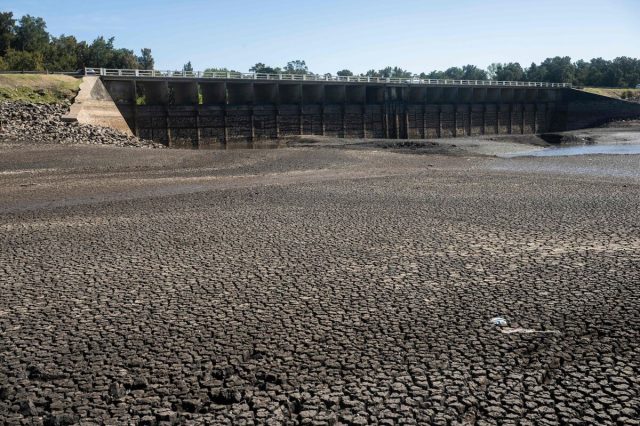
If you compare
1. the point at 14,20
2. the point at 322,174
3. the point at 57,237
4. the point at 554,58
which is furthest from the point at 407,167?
the point at 554,58

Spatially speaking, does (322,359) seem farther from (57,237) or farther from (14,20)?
(14,20)

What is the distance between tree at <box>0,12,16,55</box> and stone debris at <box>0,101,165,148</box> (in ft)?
181

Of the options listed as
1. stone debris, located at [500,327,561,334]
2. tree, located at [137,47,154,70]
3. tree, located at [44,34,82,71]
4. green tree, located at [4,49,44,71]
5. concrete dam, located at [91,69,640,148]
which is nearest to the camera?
stone debris, located at [500,327,561,334]

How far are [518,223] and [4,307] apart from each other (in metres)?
11.5

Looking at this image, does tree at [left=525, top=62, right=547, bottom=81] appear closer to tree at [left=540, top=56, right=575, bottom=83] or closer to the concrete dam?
tree at [left=540, top=56, right=575, bottom=83]

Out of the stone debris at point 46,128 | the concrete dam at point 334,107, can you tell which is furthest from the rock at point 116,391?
the concrete dam at point 334,107

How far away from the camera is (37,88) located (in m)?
44.1

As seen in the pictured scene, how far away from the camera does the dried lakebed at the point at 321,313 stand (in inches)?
205

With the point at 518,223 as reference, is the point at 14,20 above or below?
above

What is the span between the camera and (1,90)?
137 ft

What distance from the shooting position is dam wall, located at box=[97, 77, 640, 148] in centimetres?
5516

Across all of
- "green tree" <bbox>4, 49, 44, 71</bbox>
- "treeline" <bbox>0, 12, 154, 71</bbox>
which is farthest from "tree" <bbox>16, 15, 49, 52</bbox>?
"green tree" <bbox>4, 49, 44, 71</bbox>

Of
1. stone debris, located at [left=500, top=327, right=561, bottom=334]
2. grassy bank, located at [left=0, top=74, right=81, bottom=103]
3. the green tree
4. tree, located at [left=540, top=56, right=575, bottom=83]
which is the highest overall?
tree, located at [left=540, top=56, right=575, bottom=83]

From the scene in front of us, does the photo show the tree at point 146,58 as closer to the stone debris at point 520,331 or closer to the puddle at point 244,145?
the puddle at point 244,145
